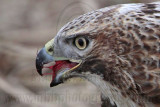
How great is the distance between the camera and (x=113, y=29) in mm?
2527

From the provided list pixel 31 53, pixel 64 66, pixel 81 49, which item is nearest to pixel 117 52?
pixel 81 49

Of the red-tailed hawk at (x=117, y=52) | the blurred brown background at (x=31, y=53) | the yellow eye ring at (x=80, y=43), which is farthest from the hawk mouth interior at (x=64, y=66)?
the blurred brown background at (x=31, y=53)

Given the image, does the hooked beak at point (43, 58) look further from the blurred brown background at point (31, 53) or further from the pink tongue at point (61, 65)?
the blurred brown background at point (31, 53)

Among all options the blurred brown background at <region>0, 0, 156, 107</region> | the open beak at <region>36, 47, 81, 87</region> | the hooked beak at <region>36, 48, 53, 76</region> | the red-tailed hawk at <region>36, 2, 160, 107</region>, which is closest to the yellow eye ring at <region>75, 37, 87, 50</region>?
the red-tailed hawk at <region>36, 2, 160, 107</region>

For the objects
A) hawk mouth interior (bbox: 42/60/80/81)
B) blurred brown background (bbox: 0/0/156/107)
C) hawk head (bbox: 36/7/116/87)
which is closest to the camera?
hawk head (bbox: 36/7/116/87)

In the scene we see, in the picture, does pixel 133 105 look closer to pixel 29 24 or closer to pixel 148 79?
pixel 148 79

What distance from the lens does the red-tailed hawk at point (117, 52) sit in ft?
7.97

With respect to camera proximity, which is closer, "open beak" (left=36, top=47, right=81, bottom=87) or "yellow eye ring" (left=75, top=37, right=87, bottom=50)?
"yellow eye ring" (left=75, top=37, right=87, bottom=50)

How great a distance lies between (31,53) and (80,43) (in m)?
3.36

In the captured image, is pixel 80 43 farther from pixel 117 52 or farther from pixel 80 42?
pixel 117 52

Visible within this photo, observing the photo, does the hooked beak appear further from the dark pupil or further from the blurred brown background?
the blurred brown background

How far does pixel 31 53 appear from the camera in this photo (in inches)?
230

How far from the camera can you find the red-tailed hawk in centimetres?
243

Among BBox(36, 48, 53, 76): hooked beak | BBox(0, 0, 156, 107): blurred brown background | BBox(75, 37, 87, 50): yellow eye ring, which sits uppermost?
BBox(75, 37, 87, 50): yellow eye ring
